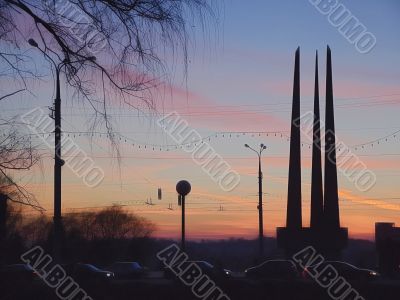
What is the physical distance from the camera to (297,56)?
64.6 metres

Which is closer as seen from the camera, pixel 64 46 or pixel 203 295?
pixel 64 46

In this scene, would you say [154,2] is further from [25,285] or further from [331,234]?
[331,234]

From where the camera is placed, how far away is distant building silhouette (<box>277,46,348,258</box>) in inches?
2352

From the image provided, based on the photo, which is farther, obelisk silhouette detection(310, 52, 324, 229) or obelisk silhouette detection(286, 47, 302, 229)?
obelisk silhouette detection(286, 47, 302, 229)

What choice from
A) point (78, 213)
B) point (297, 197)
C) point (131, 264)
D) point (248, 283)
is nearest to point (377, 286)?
point (248, 283)

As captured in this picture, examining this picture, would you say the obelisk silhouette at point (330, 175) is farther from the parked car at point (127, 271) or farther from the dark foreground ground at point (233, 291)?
the dark foreground ground at point (233, 291)

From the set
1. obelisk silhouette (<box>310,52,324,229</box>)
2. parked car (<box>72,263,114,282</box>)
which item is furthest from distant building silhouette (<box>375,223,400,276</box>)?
parked car (<box>72,263,114,282</box>)

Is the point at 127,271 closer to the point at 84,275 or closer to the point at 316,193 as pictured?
the point at 316,193

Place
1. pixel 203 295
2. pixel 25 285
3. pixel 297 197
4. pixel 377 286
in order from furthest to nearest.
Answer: pixel 297 197 → pixel 377 286 → pixel 203 295 → pixel 25 285

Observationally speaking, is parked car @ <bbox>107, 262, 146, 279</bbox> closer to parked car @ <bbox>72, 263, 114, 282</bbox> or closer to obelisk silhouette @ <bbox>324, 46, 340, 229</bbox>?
parked car @ <bbox>72, 263, 114, 282</bbox>

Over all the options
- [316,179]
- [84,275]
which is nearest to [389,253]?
[316,179]

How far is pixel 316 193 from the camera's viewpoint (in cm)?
6250

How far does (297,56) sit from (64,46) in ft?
183

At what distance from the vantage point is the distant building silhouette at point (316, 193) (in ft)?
196
